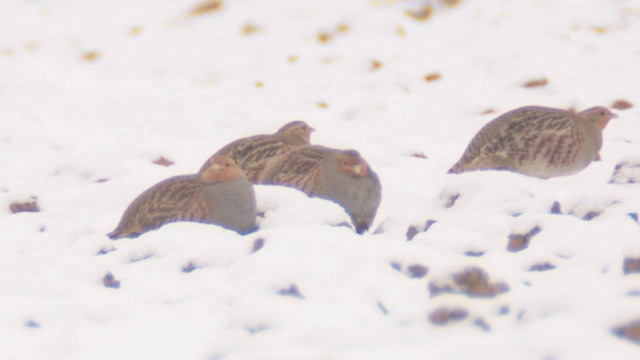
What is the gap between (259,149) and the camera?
5855 mm

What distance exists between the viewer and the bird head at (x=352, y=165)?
505 centimetres

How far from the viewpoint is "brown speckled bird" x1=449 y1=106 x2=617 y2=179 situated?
5.77 metres

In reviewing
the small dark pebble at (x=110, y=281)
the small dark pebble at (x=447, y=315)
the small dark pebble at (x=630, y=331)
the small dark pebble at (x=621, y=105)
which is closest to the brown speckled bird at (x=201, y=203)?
the small dark pebble at (x=110, y=281)

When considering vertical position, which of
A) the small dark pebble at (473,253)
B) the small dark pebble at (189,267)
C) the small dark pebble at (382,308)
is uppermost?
the small dark pebble at (382,308)

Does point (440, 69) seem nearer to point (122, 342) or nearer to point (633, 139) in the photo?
point (633, 139)

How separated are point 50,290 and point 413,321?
103 cm

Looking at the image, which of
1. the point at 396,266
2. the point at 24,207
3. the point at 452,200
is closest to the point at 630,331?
the point at 396,266

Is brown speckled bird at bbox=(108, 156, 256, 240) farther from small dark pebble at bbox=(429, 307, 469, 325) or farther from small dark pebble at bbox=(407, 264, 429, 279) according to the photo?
small dark pebble at bbox=(429, 307, 469, 325)

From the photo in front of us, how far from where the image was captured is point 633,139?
20.8 feet

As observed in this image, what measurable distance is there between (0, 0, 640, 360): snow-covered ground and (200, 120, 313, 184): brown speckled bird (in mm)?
293

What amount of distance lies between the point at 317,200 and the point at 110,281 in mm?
1171

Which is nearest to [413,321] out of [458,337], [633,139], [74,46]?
[458,337]

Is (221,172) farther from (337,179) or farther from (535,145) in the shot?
(535,145)

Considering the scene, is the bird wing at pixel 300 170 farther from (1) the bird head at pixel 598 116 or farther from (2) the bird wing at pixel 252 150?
(1) the bird head at pixel 598 116
